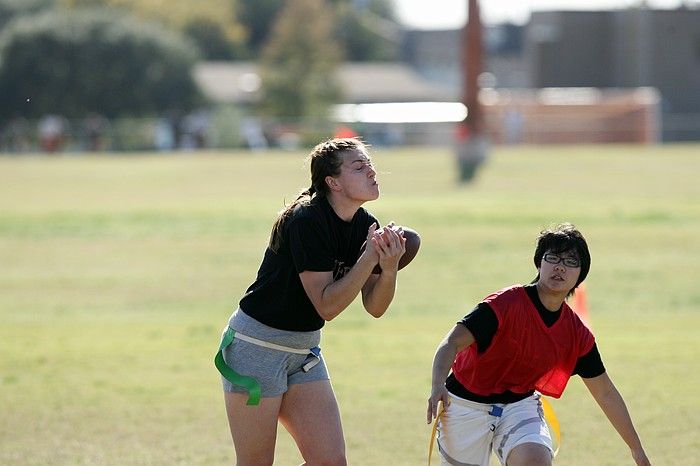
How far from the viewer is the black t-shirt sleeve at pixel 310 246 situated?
5.71m

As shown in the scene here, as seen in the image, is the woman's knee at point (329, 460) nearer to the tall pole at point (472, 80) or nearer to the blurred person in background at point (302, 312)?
the blurred person in background at point (302, 312)

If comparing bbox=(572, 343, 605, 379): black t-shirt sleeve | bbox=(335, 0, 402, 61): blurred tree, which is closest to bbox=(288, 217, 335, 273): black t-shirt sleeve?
bbox=(572, 343, 605, 379): black t-shirt sleeve

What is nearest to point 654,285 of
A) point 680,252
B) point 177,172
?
point 680,252

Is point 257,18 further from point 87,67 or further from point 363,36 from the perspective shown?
point 87,67

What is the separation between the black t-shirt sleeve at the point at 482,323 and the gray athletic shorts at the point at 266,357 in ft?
2.36

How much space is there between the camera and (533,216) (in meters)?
29.5

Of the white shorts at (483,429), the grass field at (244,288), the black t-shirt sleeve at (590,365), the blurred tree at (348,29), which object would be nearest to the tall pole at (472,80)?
the grass field at (244,288)

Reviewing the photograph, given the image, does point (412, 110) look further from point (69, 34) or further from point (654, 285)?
point (654, 285)

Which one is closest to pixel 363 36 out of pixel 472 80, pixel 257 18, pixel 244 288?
pixel 257 18

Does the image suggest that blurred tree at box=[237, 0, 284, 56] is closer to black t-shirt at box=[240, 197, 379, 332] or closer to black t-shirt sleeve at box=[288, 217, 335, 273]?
black t-shirt at box=[240, 197, 379, 332]

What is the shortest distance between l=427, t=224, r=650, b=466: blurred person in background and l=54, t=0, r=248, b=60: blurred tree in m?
81.4

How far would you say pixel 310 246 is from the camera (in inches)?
225

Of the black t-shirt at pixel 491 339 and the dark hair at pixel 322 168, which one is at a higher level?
the dark hair at pixel 322 168

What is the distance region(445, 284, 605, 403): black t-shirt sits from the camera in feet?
19.2
